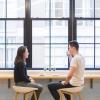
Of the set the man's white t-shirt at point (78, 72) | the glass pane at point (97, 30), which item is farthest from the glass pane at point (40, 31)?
the man's white t-shirt at point (78, 72)

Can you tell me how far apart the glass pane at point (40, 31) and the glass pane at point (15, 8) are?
0.36 m

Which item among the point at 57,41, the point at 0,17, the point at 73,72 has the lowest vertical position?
the point at 73,72

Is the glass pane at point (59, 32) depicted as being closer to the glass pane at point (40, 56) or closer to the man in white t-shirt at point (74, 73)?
the glass pane at point (40, 56)

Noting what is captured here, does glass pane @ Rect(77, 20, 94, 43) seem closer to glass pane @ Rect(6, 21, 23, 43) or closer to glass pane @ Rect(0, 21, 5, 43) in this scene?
glass pane @ Rect(6, 21, 23, 43)

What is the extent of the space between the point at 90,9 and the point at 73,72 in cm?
184

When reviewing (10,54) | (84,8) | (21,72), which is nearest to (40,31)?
(10,54)

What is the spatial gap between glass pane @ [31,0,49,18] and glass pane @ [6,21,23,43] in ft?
1.22

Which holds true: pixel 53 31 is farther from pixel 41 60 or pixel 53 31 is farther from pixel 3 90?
pixel 3 90

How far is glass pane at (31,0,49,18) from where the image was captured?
6.19 meters

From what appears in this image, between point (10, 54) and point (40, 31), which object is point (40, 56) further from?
point (10, 54)

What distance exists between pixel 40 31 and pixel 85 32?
96 centimetres

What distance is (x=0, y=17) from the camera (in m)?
6.17

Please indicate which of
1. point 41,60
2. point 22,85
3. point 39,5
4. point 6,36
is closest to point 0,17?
point 6,36

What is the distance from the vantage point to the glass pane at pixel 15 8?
20.3 feet
